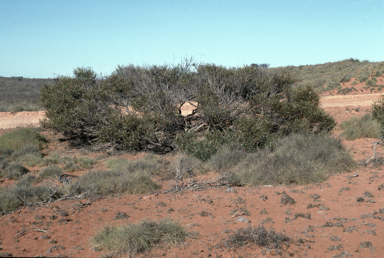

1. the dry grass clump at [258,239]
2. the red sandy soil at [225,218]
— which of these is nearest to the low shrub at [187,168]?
the red sandy soil at [225,218]

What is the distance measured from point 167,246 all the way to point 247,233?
3.64ft

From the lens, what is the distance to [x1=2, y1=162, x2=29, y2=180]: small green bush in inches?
351

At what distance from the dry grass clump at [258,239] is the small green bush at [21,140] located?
35.1 ft

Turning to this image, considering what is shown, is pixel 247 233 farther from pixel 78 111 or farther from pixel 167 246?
pixel 78 111

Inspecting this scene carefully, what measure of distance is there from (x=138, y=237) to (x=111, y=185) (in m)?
3.00

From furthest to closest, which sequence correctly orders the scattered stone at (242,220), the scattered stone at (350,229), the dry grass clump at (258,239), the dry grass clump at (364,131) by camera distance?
the dry grass clump at (364,131), the scattered stone at (242,220), the scattered stone at (350,229), the dry grass clump at (258,239)

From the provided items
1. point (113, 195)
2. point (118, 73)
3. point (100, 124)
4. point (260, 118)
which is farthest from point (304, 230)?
point (118, 73)

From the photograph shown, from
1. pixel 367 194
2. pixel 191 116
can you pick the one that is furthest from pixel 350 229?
pixel 191 116

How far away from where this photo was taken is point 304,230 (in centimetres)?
469

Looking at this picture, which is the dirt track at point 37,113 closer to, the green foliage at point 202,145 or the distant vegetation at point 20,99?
the distant vegetation at point 20,99

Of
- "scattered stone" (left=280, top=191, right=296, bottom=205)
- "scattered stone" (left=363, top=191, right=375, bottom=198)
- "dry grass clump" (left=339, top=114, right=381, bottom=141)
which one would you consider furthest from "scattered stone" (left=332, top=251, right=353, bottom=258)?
"dry grass clump" (left=339, top=114, right=381, bottom=141)

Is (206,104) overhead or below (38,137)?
overhead

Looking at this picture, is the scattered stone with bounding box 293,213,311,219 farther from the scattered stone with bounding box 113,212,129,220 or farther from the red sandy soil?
the scattered stone with bounding box 113,212,129,220

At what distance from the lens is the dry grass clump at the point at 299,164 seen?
23.9 ft
